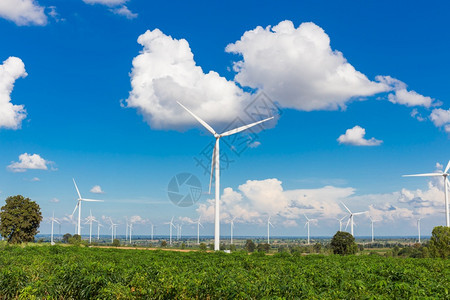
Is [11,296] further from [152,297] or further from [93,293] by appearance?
[152,297]

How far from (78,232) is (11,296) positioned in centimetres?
9620

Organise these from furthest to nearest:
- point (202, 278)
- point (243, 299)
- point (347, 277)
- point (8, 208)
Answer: point (8, 208) → point (347, 277) → point (202, 278) → point (243, 299)

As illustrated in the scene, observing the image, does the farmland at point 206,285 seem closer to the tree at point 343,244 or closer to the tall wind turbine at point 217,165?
the tall wind turbine at point 217,165

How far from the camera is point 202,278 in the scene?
1571cm

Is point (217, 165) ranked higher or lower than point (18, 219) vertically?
higher

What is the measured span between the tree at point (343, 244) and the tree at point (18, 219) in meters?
59.8

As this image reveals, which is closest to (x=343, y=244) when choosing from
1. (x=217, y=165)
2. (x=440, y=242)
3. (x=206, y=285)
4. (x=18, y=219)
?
(x=440, y=242)

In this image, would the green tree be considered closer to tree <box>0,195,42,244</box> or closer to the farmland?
the farmland

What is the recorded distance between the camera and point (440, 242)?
63.2 m

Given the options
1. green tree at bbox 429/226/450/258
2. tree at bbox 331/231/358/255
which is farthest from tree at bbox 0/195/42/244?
green tree at bbox 429/226/450/258

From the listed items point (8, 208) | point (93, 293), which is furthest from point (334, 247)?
point (93, 293)

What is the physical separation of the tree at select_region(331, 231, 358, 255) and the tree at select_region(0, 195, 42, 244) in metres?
59.8

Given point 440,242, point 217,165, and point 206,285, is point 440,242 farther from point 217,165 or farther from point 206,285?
point 206,285

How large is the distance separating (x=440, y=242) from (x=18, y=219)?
2950 inches
